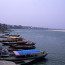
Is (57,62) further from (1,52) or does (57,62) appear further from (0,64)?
(0,64)

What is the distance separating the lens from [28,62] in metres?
19.9

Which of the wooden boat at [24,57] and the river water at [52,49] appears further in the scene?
the river water at [52,49]

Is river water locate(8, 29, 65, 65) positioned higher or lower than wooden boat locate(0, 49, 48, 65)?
lower

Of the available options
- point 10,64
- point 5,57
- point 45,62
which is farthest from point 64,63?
point 10,64

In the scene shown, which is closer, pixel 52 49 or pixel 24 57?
pixel 24 57

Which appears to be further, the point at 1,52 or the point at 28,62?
the point at 1,52

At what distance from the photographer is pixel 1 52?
22.5 m

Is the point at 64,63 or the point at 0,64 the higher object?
the point at 0,64

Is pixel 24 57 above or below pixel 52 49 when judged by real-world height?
above

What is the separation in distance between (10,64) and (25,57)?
7.99 metres

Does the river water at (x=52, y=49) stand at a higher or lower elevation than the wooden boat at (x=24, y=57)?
lower

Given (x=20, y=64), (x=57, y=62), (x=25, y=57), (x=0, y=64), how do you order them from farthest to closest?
(x=57, y=62) → (x=25, y=57) → (x=20, y=64) → (x=0, y=64)

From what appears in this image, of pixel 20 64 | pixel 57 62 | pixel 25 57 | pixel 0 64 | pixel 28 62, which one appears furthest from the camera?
pixel 57 62

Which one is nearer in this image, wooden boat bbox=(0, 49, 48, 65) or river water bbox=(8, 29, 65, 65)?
wooden boat bbox=(0, 49, 48, 65)
